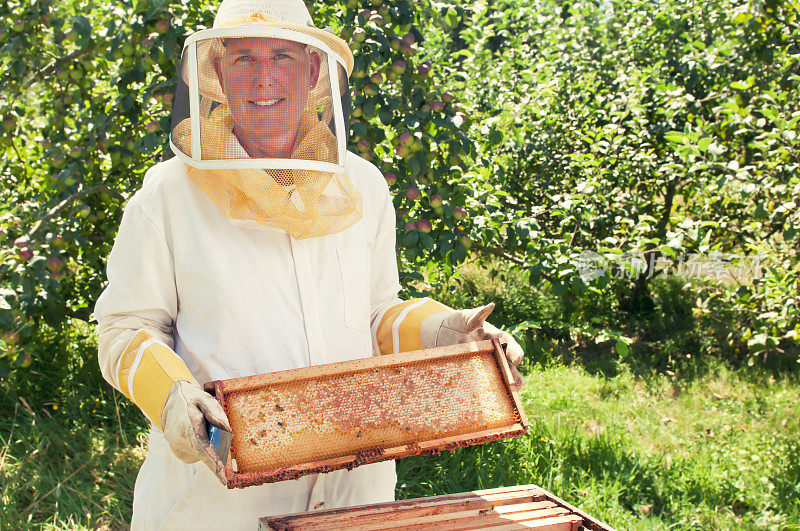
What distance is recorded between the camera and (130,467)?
3.24 metres

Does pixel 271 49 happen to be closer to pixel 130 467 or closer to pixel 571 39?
pixel 130 467

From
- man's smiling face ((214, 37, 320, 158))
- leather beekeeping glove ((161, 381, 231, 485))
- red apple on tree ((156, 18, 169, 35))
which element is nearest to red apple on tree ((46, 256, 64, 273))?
red apple on tree ((156, 18, 169, 35))

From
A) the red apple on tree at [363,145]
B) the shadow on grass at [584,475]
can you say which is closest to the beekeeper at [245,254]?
the red apple on tree at [363,145]

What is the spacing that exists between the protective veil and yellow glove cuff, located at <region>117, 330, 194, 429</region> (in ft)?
1.10

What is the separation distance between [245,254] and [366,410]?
1.48 ft

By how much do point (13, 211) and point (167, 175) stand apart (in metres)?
2.66

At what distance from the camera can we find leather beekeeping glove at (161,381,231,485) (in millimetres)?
1175

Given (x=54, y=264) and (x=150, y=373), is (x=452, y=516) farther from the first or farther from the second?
(x=54, y=264)

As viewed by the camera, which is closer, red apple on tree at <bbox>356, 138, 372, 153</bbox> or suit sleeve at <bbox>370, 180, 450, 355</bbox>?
suit sleeve at <bbox>370, 180, 450, 355</bbox>

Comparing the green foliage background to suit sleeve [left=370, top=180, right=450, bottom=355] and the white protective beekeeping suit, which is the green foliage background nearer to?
suit sleeve [left=370, top=180, right=450, bottom=355]

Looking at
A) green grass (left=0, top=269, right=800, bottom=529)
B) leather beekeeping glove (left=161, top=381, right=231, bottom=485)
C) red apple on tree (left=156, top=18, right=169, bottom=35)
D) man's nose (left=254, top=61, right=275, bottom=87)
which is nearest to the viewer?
leather beekeeping glove (left=161, top=381, right=231, bottom=485)

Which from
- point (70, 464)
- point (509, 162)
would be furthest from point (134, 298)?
point (509, 162)

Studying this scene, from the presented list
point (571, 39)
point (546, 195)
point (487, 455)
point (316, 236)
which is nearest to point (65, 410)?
point (487, 455)

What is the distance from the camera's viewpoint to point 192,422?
118 centimetres
